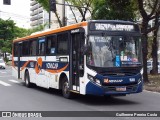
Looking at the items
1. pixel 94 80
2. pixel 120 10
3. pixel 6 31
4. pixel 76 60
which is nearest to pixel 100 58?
pixel 94 80

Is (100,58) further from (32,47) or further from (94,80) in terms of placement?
(32,47)

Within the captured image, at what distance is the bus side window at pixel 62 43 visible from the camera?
15.3 m

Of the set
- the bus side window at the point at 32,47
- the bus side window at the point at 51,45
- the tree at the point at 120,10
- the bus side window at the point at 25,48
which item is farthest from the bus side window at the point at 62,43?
the tree at the point at 120,10

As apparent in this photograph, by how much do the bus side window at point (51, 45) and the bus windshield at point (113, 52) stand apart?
3.58m

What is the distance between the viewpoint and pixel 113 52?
44.0ft

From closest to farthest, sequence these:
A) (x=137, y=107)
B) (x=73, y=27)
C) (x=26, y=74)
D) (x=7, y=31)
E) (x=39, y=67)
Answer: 1. (x=137, y=107)
2. (x=73, y=27)
3. (x=39, y=67)
4. (x=26, y=74)
5. (x=7, y=31)

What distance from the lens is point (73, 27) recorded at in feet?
47.8

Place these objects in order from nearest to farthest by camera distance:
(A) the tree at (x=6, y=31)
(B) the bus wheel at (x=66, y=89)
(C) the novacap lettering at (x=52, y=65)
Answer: (B) the bus wheel at (x=66, y=89), (C) the novacap lettering at (x=52, y=65), (A) the tree at (x=6, y=31)

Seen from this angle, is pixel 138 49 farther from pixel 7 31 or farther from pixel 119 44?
pixel 7 31

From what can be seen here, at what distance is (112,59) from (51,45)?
4.39 meters

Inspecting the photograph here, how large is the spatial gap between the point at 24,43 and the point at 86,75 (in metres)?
9.27

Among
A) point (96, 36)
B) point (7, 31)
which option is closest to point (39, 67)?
point (96, 36)

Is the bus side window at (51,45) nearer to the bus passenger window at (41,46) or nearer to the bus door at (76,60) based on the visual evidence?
the bus passenger window at (41,46)

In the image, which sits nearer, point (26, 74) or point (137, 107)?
point (137, 107)
